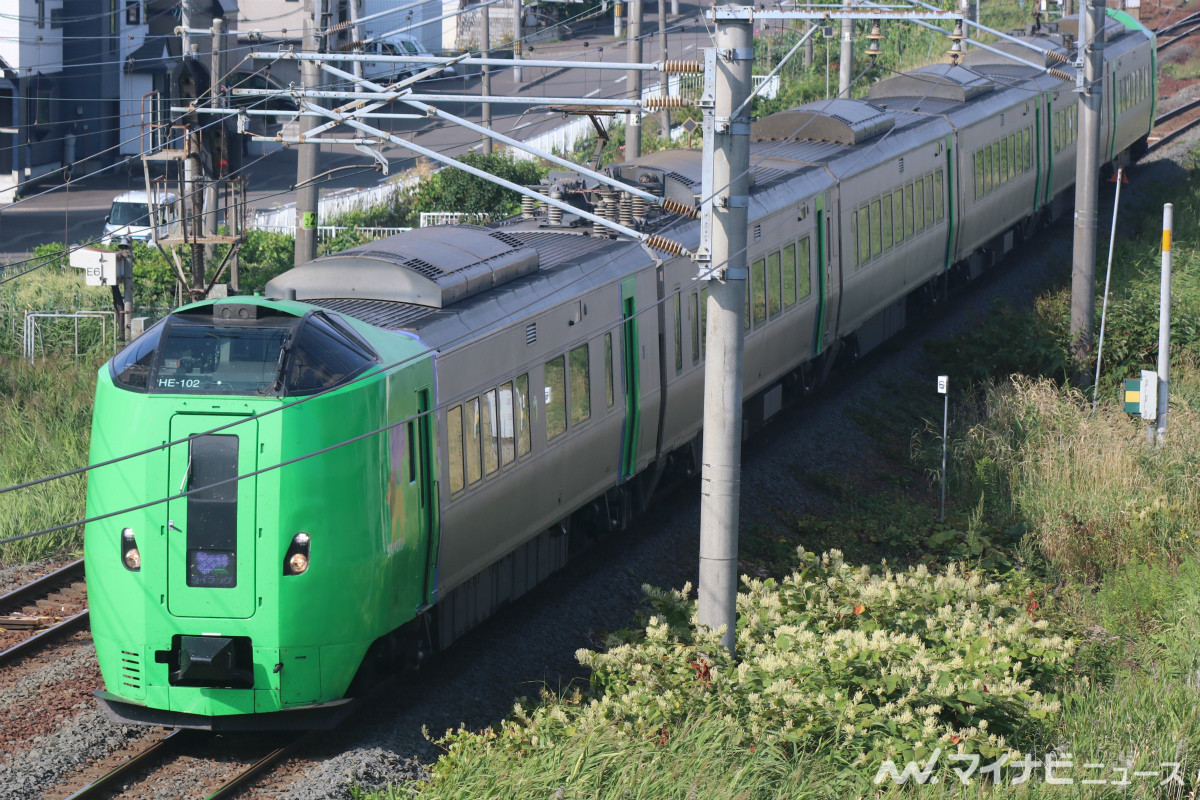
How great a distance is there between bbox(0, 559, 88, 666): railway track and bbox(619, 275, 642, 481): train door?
474cm

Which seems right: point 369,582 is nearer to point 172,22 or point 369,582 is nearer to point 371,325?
point 371,325

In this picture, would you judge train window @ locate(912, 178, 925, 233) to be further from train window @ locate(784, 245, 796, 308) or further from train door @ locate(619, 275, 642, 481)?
train door @ locate(619, 275, 642, 481)

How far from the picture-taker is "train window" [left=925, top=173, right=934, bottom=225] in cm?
2159

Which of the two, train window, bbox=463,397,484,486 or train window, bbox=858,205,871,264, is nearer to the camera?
train window, bbox=463,397,484,486

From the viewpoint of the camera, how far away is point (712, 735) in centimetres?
881

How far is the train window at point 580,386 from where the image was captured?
12484mm

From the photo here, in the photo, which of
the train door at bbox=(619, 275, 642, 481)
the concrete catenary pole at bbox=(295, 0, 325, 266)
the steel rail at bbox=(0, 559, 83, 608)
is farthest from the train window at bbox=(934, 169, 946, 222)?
the steel rail at bbox=(0, 559, 83, 608)

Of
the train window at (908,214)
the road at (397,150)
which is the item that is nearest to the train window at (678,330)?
the train window at (908,214)

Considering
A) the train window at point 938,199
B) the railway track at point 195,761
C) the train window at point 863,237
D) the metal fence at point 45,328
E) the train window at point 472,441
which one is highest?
the train window at point 938,199

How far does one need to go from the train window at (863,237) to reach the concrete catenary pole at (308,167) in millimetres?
6770

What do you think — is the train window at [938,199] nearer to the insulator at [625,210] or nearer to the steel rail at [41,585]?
the insulator at [625,210]

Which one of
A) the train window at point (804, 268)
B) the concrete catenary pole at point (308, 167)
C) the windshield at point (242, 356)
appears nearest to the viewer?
the windshield at point (242, 356)

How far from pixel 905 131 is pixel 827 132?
5.13ft

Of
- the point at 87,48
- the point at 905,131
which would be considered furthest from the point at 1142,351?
the point at 87,48
